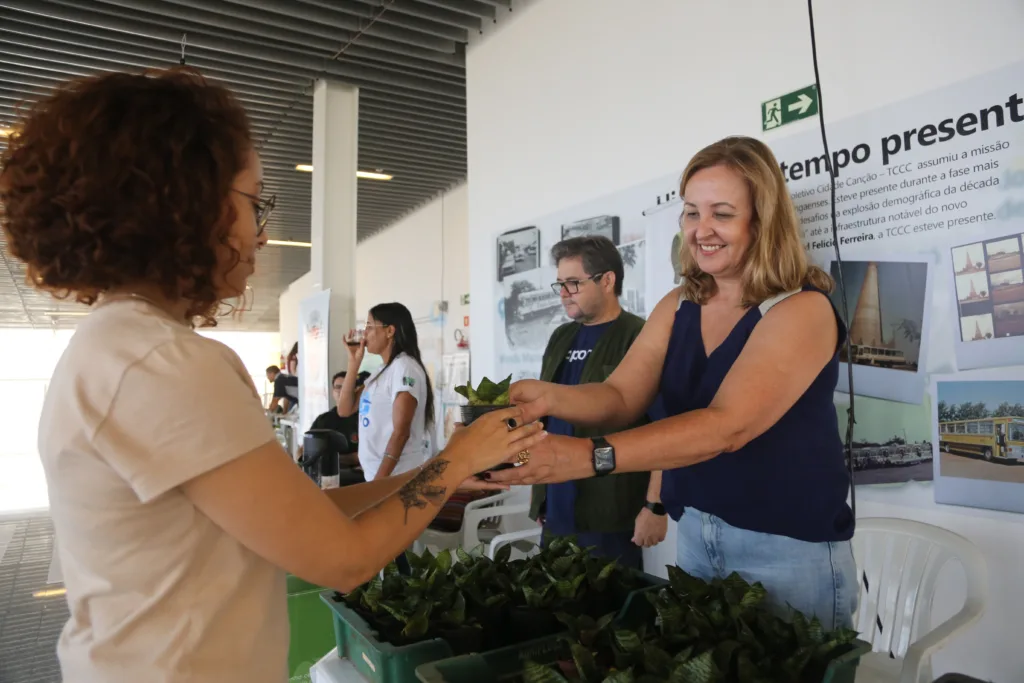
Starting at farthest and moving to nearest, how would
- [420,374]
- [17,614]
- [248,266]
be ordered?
[17,614]
[420,374]
[248,266]

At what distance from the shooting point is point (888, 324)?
2.02m

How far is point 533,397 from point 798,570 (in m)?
0.65

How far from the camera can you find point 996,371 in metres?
1.81

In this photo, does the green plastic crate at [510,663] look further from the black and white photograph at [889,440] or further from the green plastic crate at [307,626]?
the black and white photograph at [889,440]

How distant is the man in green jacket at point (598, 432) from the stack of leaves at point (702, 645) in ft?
3.66

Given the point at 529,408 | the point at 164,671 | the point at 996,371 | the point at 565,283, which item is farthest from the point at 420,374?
the point at 164,671

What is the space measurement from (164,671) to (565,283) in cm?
229

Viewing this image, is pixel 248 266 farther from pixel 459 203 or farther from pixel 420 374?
pixel 459 203

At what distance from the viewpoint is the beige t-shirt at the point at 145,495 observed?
2.59ft

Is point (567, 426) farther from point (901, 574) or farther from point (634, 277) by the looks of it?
point (901, 574)

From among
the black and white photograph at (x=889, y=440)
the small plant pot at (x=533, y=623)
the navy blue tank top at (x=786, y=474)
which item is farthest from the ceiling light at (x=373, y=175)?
the small plant pot at (x=533, y=623)

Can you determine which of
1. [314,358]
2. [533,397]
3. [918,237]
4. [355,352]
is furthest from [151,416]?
[314,358]

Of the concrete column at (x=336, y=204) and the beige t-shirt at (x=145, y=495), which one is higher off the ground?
the concrete column at (x=336, y=204)

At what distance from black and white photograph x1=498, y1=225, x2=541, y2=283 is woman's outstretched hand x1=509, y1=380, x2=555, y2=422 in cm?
219
